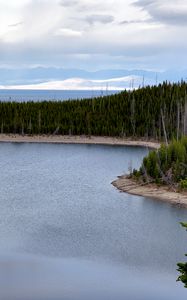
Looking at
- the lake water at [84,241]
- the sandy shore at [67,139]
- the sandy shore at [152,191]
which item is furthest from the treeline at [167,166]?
the sandy shore at [67,139]

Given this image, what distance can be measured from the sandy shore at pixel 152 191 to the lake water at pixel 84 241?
1.42 meters

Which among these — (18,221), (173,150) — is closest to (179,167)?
(173,150)

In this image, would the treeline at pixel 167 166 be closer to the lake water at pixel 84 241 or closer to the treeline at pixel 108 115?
the lake water at pixel 84 241

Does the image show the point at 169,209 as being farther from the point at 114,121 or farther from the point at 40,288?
the point at 114,121

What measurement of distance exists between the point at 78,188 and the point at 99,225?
2038cm

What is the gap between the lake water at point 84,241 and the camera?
119 ft

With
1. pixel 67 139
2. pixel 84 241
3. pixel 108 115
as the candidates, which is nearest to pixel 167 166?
pixel 84 241

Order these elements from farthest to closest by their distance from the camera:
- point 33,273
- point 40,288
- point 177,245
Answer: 1. point 177,245
2. point 33,273
3. point 40,288

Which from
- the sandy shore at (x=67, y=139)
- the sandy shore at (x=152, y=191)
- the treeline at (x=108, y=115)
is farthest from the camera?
the treeline at (x=108, y=115)

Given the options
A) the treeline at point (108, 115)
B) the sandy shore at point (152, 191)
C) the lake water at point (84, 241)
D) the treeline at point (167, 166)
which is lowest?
the lake water at point (84, 241)

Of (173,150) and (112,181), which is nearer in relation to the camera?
(173,150)

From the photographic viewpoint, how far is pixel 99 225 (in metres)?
52.4

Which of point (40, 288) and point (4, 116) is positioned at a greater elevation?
point (4, 116)

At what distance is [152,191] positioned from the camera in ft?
223
